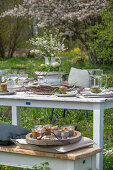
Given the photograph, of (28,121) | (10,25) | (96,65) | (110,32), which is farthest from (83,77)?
(10,25)

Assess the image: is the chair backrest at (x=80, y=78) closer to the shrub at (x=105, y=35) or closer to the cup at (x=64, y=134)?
the cup at (x=64, y=134)

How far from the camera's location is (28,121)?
20.2 ft

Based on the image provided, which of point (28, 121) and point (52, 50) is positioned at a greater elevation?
point (52, 50)

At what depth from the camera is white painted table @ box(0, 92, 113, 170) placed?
11.5 ft

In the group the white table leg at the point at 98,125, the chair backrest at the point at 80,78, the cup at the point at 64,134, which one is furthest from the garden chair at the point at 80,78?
the cup at the point at 64,134

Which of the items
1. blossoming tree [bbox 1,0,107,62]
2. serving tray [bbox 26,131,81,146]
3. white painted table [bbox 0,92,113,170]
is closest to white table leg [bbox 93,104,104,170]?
white painted table [bbox 0,92,113,170]

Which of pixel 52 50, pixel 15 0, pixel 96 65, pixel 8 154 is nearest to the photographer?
pixel 8 154

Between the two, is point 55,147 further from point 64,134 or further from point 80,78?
point 80,78

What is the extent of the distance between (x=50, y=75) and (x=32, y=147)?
138cm

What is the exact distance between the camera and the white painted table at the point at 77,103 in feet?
11.5

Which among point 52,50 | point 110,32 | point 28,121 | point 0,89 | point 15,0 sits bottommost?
point 28,121

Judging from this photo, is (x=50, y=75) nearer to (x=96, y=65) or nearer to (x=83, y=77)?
(x=83, y=77)

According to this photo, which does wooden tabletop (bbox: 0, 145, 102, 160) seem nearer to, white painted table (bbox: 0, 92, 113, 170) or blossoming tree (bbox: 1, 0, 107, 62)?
white painted table (bbox: 0, 92, 113, 170)

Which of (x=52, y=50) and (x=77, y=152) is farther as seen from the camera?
(x=52, y=50)
